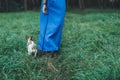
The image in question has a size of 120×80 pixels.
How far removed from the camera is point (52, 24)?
18.8 ft

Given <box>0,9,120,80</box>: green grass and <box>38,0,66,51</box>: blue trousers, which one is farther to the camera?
<box>38,0,66,51</box>: blue trousers

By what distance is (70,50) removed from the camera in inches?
245

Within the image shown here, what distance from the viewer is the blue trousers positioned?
18.6ft

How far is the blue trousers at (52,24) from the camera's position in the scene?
567 cm

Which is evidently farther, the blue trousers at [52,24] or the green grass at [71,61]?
the blue trousers at [52,24]

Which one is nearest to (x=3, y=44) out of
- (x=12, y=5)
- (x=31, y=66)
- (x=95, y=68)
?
(x=31, y=66)

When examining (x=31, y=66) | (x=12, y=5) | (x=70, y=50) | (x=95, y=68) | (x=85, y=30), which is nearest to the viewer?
(x=95, y=68)

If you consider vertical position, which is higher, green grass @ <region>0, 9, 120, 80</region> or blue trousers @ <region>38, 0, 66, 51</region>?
blue trousers @ <region>38, 0, 66, 51</region>

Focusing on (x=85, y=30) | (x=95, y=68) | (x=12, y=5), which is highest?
(x=95, y=68)

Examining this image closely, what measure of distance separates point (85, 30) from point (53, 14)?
2903mm

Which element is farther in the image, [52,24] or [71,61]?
[52,24]

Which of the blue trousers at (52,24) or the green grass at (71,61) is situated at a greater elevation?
the blue trousers at (52,24)

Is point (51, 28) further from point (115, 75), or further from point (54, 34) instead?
point (115, 75)

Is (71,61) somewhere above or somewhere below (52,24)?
below
